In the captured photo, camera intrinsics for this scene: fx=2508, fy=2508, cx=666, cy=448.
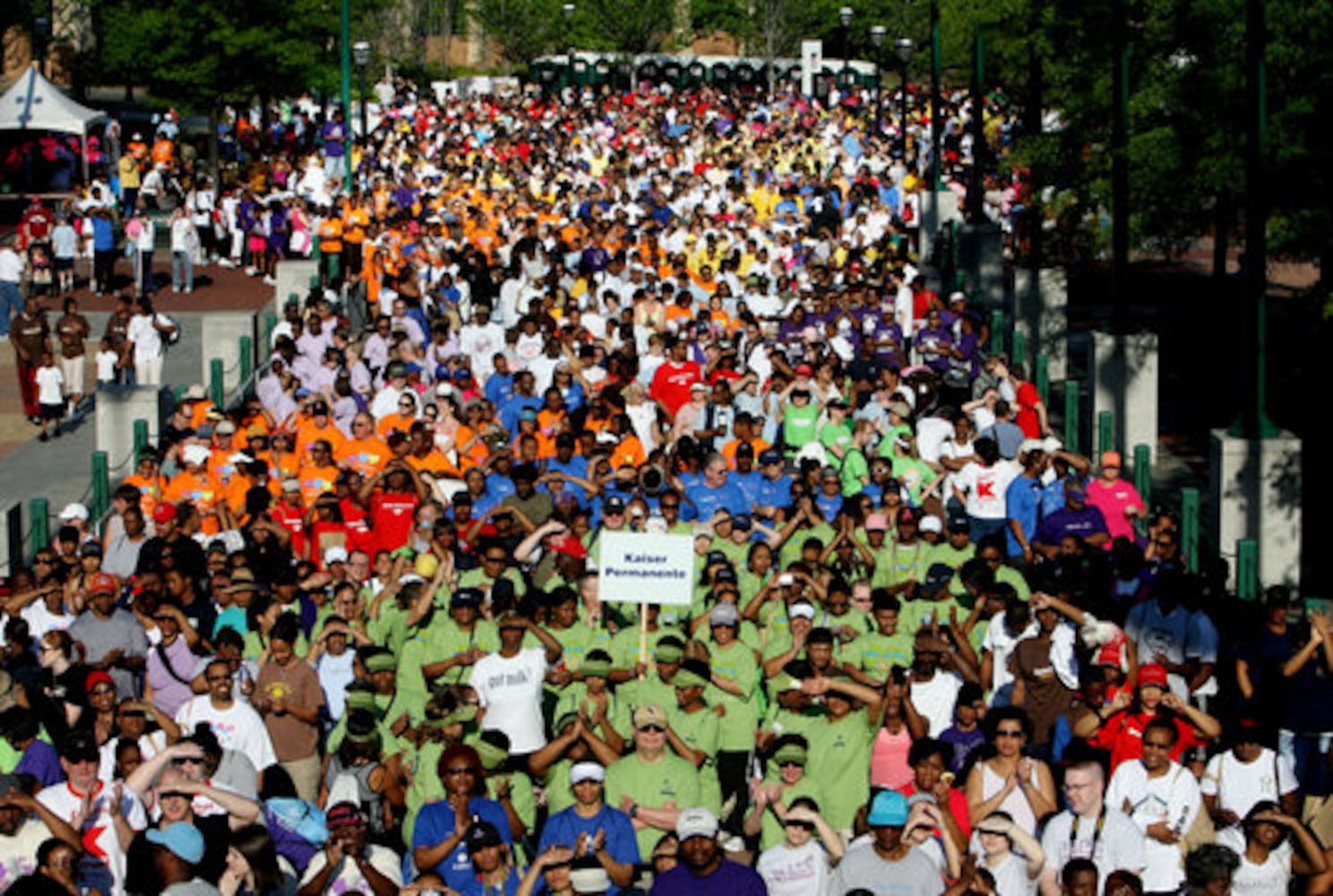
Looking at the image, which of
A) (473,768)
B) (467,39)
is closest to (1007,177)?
(473,768)

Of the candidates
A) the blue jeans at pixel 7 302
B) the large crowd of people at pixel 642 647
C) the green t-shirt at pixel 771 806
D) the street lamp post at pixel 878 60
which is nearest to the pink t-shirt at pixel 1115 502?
the large crowd of people at pixel 642 647

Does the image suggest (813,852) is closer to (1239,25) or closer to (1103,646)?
(1103,646)

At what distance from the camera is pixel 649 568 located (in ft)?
47.7

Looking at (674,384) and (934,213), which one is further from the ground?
(934,213)

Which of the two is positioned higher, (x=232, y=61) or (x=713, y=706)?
(x=232, y=61)

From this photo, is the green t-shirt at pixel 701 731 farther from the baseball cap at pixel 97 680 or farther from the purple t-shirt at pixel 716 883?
the baseball cap at pixel 97 680

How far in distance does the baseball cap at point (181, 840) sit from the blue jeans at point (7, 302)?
22439 mm

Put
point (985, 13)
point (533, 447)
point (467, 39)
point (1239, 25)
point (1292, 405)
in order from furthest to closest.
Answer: point (467, 39) → point (985, 13) → point (1292, 405) → point (1239, 25) → point (533, 447)

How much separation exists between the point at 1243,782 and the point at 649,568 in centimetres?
359

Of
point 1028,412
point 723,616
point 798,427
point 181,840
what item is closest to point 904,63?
point 1028,412

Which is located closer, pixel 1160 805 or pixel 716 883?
pixel 716 883

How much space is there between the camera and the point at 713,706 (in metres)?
13.8

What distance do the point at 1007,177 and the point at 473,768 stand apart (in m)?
33.0

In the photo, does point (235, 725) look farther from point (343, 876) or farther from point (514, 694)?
point (343, 876)
